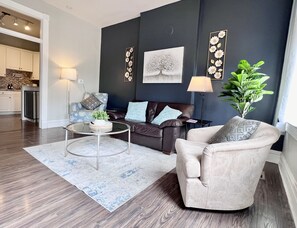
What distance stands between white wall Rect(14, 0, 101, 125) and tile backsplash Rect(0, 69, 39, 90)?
3458 millimetres

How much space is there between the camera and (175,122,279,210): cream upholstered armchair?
1358 millimetres

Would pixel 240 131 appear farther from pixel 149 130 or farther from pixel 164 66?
pixel 164 66

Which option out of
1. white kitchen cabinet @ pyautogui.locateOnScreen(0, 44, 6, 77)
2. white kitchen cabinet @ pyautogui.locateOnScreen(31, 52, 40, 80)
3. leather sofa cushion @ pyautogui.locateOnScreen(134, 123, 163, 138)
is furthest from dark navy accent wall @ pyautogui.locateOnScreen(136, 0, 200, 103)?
white kitchen cabinet @ pyautogui.locateOnScreen(0, 44, 6, 77)

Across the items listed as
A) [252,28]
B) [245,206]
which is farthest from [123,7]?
[245,206]

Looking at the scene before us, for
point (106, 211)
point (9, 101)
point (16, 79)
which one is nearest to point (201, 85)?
point (106, 211)

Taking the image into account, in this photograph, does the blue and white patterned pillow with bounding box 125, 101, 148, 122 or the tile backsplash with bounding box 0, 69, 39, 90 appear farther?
the tile backsplash with bounding box 0, 69, 39, 90

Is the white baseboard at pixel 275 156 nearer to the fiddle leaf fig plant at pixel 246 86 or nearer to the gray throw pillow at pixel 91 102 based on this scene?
the fiddle leaf fig plant at pixel 246 86

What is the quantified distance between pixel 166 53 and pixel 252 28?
5.33 feet

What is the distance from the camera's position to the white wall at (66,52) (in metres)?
4.17

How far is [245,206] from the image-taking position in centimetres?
150

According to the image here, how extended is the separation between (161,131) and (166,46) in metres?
2.00

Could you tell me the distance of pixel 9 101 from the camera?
6090 mm

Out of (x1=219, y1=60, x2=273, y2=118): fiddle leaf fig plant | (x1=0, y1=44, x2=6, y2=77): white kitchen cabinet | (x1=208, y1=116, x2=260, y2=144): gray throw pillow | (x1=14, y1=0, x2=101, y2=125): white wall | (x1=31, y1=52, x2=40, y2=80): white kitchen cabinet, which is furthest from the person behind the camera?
(x1=31, y1=52, x2=40, y2=80): white kitchen cabinet

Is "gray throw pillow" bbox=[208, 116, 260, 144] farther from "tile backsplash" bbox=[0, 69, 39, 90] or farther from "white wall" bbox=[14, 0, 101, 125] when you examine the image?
"tile backsplash" bbox=[0, 69, 39, 90]
